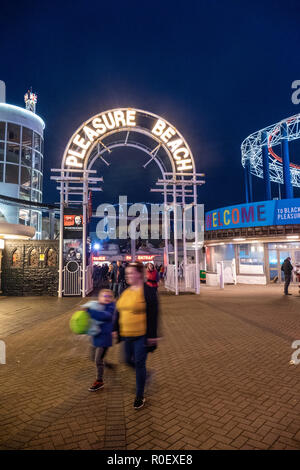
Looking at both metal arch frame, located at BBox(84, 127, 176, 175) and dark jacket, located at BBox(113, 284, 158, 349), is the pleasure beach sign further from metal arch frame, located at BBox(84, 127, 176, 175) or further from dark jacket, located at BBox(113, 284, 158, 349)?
dark jacket, located at BBox(113, 284, 158, 349)

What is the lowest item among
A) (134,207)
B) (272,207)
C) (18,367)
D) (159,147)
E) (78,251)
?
(18,367)

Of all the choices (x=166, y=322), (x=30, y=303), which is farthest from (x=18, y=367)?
(x=30, y=303)

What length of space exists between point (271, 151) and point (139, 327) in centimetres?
4747

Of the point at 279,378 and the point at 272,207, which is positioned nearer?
the point at 279,378

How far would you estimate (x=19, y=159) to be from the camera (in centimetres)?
4306

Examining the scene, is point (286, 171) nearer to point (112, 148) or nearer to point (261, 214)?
point (261, 214)

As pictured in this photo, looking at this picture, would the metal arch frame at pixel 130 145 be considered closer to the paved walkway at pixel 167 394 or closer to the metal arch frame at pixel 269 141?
the paved walkway at pixel 167 394

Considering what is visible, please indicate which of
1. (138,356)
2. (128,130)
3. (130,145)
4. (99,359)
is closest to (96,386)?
(99,359)

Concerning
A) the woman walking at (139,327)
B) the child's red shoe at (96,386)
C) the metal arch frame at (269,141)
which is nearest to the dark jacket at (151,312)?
the woman walking at (139,327)

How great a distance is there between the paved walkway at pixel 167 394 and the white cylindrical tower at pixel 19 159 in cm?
3922

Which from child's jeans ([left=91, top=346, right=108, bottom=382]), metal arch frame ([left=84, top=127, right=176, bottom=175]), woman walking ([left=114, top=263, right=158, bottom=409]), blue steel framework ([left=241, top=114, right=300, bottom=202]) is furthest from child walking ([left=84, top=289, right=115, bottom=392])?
blue steel framework ([left=241, top=114, right=300, bottom=202])
